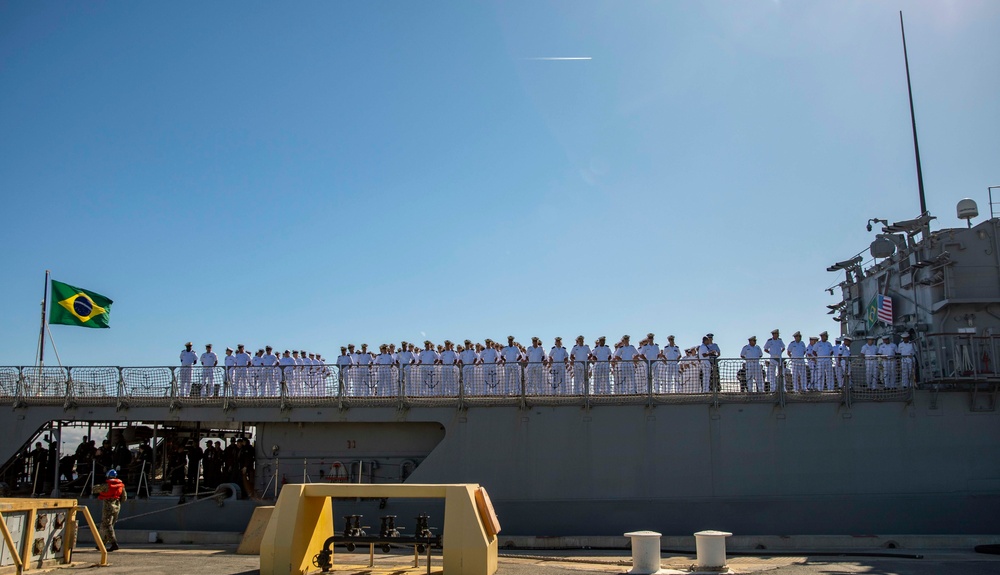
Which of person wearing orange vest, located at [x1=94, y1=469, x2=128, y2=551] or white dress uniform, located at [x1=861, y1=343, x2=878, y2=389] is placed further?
white dress uniform, located at [x1=861, y1=343, x2=878, y2=389]

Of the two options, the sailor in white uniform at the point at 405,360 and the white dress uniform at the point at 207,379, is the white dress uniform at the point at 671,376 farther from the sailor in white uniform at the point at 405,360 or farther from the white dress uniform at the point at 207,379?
the white dress uniform at the point at 207,379

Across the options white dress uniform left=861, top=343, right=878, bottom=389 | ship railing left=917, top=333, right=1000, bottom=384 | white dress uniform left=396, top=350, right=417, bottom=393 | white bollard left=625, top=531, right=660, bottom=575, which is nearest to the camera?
white bollard left=625, top=531, right=660, bottom=575

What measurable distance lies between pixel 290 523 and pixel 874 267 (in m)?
15.9

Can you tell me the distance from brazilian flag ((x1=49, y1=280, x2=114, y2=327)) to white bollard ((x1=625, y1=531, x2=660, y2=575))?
15.1 metres

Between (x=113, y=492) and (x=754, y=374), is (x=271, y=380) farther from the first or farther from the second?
(x=754, y=374)

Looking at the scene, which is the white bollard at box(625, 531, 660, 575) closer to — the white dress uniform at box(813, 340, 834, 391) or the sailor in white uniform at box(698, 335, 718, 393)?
the sailor in white uniform at box(698, 335, 718, 393)

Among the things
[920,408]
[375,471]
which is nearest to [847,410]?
[920,408]

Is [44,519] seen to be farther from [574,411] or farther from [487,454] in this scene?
[574,411]

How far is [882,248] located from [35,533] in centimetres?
1777

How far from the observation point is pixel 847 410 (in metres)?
16.0

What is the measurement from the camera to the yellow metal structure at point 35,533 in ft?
32.4

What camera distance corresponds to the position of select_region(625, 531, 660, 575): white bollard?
1077 cm

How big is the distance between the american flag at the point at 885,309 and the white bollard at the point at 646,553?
34.6 feet

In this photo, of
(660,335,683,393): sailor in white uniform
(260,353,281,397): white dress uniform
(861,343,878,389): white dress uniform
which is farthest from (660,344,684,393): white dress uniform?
(260,353,281,397): white dress uniform
